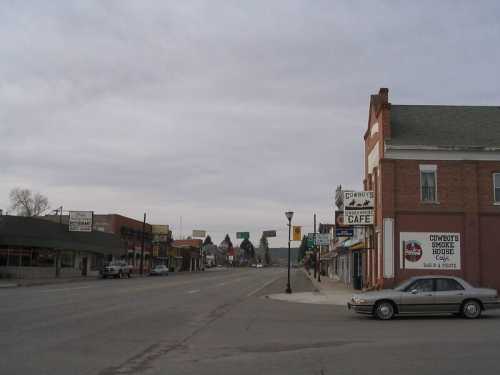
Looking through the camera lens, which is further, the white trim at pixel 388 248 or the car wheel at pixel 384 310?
the white trim at pixel 388 248

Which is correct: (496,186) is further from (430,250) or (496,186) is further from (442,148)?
(430,250)

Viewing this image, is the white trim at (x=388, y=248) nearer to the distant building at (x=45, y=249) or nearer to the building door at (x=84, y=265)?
the distant building at (x=45, y=249)

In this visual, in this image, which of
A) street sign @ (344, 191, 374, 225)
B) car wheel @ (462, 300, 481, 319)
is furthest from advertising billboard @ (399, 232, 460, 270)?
car wheel @ (462, 300, 481, 319)

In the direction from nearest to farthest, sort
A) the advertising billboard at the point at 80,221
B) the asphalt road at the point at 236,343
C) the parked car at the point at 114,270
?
the asphalt road at the point at 236,343 < the advertising billboard at the point at 80,221 < the parked car at the point at 114,270

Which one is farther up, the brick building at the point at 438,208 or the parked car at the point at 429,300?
the brick building at the point at 438,208

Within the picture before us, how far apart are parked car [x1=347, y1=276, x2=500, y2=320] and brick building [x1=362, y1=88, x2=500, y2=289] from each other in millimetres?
12542

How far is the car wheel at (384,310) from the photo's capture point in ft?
59.1

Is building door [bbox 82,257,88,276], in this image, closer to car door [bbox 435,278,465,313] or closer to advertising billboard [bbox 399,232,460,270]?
advertising billboard [bbox 399,232,460,270]

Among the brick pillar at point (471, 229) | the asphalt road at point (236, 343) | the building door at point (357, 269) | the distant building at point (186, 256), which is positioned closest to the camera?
the asphalt road at point (236, 343)

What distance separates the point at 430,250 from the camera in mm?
31125

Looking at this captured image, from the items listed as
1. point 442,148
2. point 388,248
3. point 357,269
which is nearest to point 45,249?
point 357,269

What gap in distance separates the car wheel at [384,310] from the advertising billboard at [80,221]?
44186 millimetres

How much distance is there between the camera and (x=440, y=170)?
104ft

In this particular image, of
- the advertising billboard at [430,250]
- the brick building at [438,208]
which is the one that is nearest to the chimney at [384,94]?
the brick building at [438,208]
